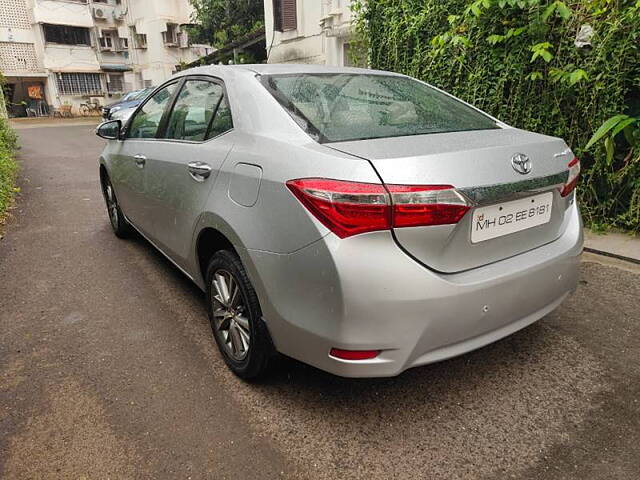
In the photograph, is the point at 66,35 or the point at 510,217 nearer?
the point at 510,217

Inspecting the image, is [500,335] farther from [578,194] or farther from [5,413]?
[578,194]

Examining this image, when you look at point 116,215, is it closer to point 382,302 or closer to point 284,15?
point 382,302

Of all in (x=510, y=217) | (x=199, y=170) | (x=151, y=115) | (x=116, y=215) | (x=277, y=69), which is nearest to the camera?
(x=510, y=217)

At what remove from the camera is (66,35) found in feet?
96.8

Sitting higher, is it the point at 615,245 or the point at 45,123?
the point at 45,123

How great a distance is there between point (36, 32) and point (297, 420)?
3397cm

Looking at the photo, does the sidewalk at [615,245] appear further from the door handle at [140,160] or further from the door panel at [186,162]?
the door handle at [140,160]

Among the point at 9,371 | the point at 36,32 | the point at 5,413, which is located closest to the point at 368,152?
the point at 5,413

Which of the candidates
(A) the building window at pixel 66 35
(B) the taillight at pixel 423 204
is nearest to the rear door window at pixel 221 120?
(B) the taillight at pixel 423 204

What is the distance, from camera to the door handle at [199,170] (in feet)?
7.59

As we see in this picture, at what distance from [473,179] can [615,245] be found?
283 centimetres

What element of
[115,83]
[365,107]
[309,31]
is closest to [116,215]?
[365,107]

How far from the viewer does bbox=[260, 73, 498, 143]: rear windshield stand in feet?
6.62

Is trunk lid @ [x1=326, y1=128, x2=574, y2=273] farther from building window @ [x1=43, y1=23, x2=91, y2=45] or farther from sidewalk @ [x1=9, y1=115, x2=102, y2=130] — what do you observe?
building window @ [x1=43, y1=23, x2=91, y2=45]
